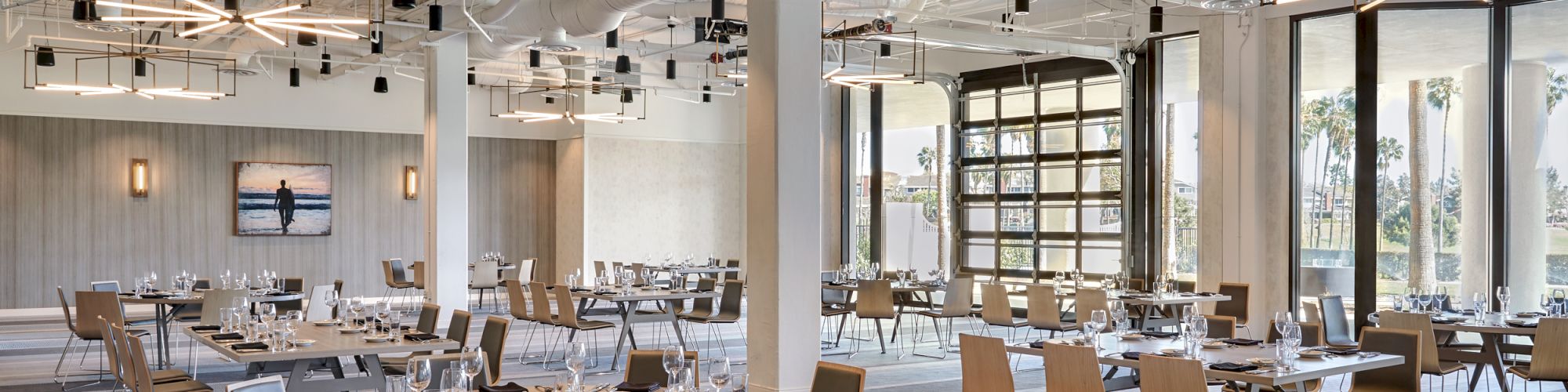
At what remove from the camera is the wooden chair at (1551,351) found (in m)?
6.99

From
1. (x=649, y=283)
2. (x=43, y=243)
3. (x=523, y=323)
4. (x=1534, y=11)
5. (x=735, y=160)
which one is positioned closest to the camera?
(x=1534, y=11)

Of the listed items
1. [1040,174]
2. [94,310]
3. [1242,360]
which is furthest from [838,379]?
[1040,174]

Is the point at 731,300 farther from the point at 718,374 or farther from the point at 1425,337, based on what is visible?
the point at 718,374

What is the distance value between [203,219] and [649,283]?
27.1 feet

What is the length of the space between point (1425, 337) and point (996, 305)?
339 centimetres

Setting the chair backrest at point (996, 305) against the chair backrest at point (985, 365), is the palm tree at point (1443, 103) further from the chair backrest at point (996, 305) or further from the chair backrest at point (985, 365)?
the chair backrest at point (985, 365)

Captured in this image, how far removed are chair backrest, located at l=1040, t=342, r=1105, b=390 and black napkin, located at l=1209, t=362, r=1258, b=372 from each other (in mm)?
535

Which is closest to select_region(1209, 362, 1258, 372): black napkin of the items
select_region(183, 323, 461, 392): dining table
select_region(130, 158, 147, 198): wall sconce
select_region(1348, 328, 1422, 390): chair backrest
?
select_region(1348, 328, 1422, 390): chair backrest

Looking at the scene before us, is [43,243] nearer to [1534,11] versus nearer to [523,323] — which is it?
[523,323]

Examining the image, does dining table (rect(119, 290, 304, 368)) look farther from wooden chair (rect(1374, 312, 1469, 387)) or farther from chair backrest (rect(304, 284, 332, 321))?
wooden chair (rect(1374, 312, 1469, 387))

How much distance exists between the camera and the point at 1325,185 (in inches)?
448

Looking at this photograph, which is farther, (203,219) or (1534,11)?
(203,219)

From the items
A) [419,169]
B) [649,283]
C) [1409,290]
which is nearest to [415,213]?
[419,169]

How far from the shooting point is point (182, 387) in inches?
253
